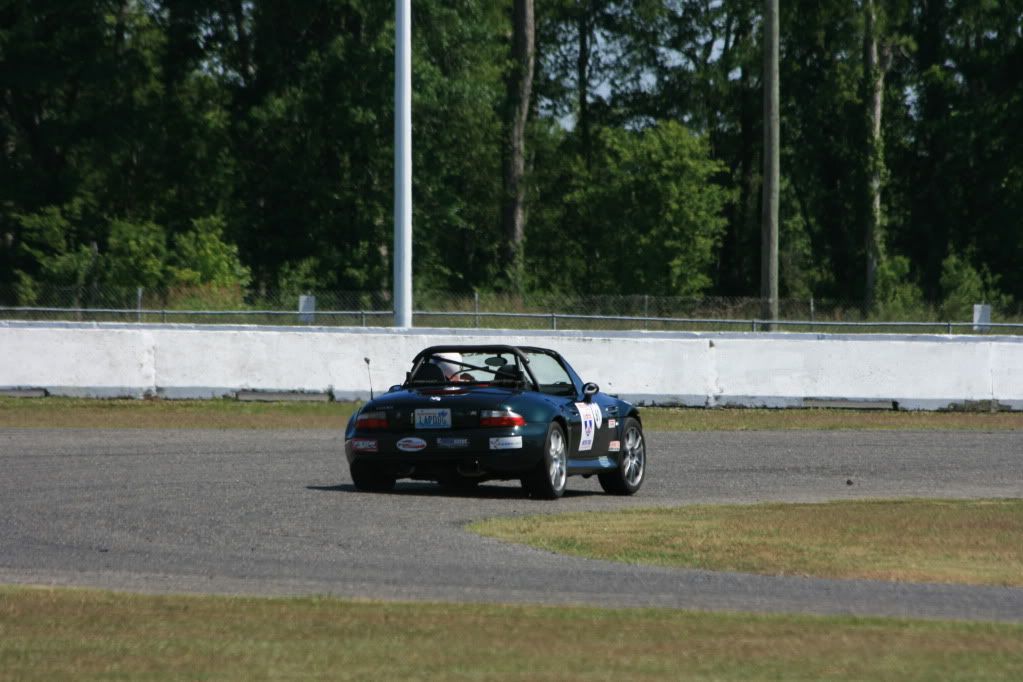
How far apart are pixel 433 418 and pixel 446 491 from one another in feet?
3.72

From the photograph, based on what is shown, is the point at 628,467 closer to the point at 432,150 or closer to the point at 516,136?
the point at 432,150

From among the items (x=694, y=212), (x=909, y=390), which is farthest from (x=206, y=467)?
(x=694, y=212)

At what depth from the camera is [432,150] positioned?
53125 millimetres

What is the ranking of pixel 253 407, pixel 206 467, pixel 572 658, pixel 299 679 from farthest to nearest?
pixel 253 407
pixel 206 467
pixel 572 658
pixel 299 679

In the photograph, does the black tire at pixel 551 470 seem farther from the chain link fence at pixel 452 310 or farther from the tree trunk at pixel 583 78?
the tree trunk at pixel 583 78

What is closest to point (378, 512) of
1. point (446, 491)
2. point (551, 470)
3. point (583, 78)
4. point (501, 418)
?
point (501, 418)

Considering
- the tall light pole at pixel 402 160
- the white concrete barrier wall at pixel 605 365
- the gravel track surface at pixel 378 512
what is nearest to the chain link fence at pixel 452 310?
the tall light pole at pixel 402 160

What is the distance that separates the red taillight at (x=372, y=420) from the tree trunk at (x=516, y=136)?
36.5 metres

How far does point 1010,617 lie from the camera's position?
8.48 metres

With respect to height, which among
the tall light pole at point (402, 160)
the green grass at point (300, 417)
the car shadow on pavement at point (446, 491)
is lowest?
the car shadow on pavement at point (446, 491)

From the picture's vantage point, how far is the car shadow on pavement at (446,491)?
15.4 metres

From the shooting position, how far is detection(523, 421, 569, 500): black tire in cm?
1498

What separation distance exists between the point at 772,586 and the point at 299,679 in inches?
149

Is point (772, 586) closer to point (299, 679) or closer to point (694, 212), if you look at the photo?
point (299, 679)
